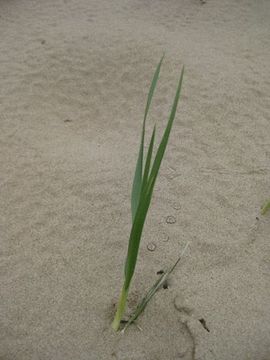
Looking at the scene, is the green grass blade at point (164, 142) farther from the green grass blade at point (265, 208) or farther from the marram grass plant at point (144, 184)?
the green grass blade at point (265, 208)

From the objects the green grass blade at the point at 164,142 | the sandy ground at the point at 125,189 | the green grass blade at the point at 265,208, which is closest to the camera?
the green grass blade at the point at 164,142

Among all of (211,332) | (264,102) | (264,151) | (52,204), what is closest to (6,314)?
(52,204)

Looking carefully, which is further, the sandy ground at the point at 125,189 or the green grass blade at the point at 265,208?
the green grass blade at the point at 265,208

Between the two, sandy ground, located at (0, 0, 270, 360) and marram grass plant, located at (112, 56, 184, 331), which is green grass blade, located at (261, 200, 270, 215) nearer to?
sandy ground, located at (0, 0, 270, 360)

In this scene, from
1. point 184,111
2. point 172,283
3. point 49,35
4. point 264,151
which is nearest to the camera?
point 172,283

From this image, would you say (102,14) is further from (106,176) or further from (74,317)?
(74,317)

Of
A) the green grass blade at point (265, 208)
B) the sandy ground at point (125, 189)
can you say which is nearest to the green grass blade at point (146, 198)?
the sandy ground at point (125, 189)

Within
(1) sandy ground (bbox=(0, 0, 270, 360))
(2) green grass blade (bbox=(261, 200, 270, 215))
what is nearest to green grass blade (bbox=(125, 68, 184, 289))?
(1) sandy ground (bbox=(0, 0, 270, 360))

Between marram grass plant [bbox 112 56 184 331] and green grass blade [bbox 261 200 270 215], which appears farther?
green grass blade [bbox 261 200 270 215]
